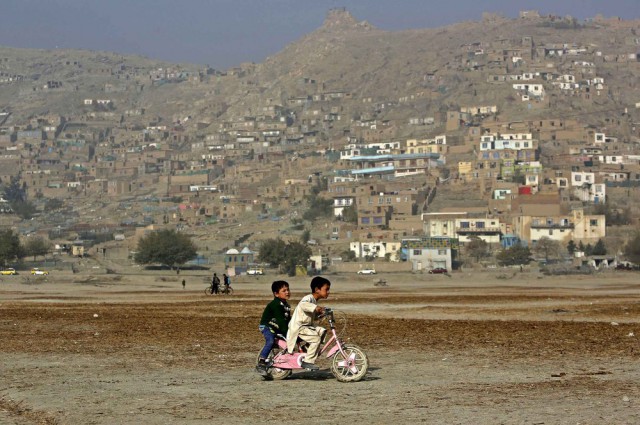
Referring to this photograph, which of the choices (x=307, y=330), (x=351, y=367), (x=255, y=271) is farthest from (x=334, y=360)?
(x=255, y=271)

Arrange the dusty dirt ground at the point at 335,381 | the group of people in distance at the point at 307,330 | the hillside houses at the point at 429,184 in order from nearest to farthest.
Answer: the dusty dirt ground at the point at 335,381
the group of people in distance at the point at 307,330
the hillside houses at the point at 429,184

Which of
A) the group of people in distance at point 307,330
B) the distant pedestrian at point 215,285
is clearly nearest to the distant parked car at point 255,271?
the distant pedestrian at point 215,285

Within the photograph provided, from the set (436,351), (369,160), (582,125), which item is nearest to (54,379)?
(436,351)

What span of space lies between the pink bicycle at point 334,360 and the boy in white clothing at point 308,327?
81 mm

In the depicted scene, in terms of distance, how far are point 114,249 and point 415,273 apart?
35931 millimetres

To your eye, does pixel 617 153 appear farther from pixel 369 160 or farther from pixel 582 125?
pixel 369 160

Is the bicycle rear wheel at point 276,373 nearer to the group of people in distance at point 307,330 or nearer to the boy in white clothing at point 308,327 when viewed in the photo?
the group of people in distance at point 307,330

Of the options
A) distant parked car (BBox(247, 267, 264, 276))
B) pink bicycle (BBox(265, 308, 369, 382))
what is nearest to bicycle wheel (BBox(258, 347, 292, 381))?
pink bicycle (BBox(265, 308, 369, 382))

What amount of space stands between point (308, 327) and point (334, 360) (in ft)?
1.95

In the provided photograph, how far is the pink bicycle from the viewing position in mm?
13352

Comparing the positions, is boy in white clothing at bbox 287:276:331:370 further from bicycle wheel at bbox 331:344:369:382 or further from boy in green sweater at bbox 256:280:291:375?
bicycle wheel at bbox 331:344:369:382

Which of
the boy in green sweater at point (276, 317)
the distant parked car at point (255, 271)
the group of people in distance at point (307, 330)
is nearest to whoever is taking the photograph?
the group of people in distance at point (307, 330)

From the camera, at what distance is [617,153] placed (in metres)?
156

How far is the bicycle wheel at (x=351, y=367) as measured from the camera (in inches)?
524
